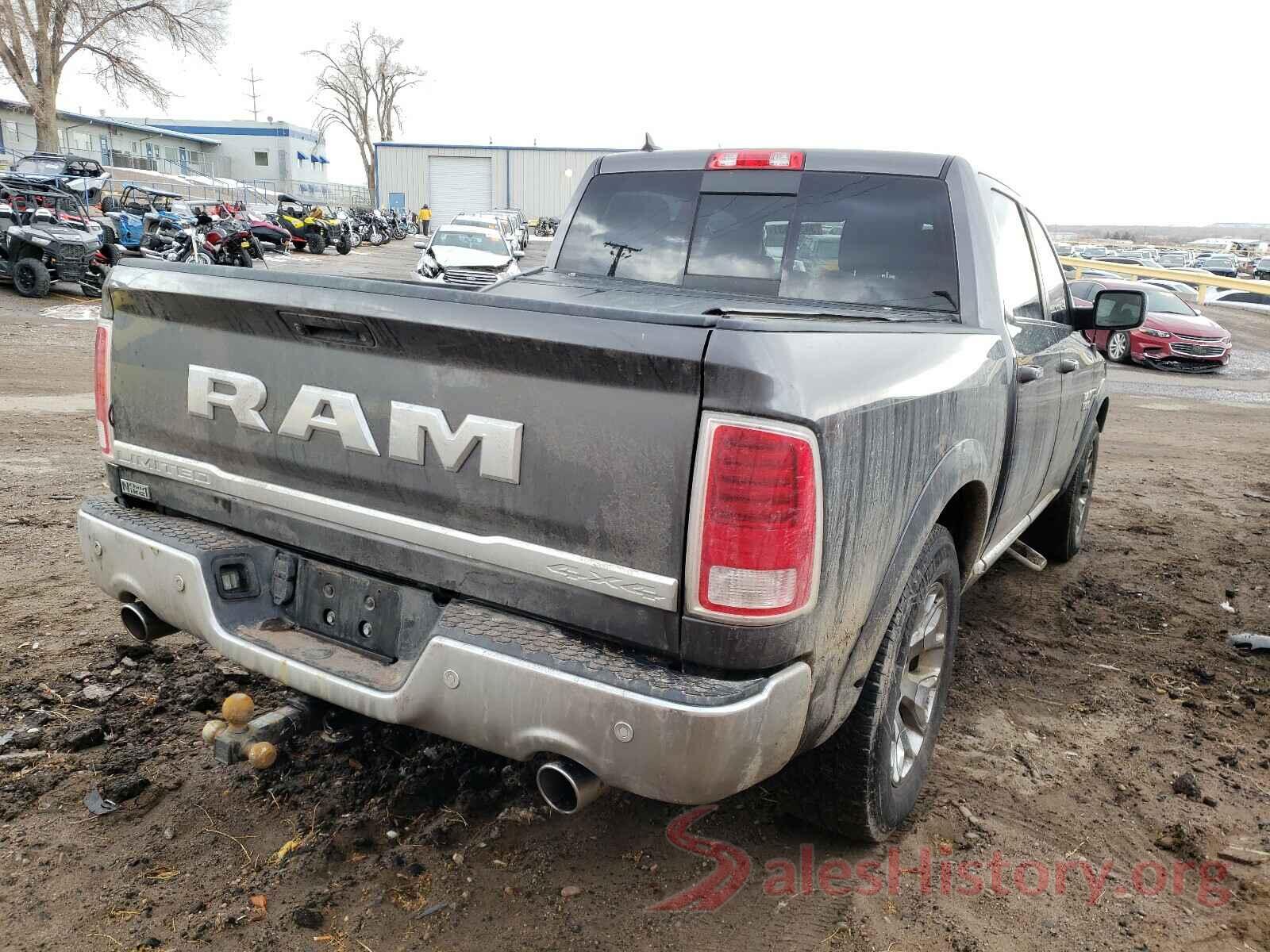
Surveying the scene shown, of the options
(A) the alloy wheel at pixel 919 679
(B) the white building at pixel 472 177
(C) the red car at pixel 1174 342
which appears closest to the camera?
(A) the alloy wheel at pixel 919 679

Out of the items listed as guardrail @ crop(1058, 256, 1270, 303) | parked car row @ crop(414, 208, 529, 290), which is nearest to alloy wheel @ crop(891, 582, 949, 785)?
parked car row @ crop(414, 208, 529, 290)

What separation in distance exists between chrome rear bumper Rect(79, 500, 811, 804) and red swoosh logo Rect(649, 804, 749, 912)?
65 cm

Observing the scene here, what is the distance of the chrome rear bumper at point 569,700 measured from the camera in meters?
1.93

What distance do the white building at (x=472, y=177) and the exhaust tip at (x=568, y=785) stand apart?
6061 centimetres

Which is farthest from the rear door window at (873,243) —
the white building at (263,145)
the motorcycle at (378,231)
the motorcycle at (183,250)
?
the white building at (263,145)

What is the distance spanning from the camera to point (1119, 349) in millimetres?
18766

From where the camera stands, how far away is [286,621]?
259 centimetres

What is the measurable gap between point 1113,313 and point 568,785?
3846 millimetres

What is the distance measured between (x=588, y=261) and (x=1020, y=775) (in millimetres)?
2609

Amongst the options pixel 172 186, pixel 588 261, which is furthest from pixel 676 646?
pixel 172 186

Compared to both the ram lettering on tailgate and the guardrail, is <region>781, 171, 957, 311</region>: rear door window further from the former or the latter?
the guardrail

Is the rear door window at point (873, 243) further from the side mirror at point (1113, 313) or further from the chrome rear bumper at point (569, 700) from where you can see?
the chrome rear bumper at point (569, 700)

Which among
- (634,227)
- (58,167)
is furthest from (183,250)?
(58,167)

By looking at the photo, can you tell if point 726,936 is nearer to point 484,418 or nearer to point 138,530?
point 484,418
